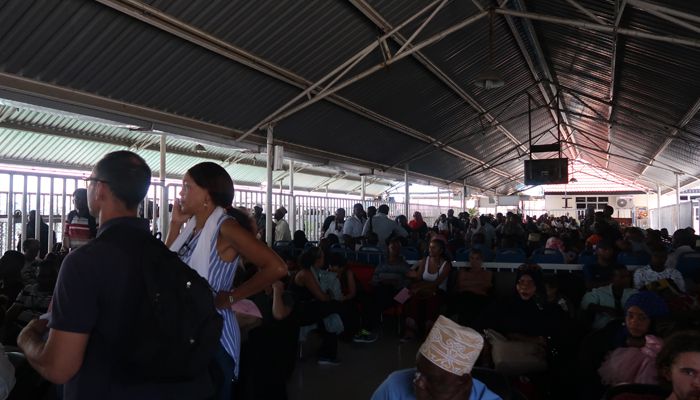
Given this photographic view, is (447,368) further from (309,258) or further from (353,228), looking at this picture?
(353,228)

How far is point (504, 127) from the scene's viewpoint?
1978 cm

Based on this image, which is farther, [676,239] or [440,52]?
[440,52]

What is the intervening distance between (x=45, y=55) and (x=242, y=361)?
182 inches

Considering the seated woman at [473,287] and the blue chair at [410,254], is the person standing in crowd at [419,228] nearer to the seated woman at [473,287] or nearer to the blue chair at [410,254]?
the blue chair at [410,254]

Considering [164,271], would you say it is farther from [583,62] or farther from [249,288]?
[583,62]

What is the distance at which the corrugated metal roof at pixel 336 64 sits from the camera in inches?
249

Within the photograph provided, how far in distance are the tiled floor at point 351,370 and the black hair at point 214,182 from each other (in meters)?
2.93

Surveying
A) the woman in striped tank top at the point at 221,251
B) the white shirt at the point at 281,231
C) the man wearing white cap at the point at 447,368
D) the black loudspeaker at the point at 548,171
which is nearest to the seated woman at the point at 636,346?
the man wearing white cap at the point at 447,368

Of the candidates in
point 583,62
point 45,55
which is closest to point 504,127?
point 583,62

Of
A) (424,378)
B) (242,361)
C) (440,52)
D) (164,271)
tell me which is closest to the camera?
(164,271)

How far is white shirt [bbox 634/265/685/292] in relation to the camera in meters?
6.01

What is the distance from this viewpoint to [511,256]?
8508 mm

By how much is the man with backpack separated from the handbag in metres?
3.18

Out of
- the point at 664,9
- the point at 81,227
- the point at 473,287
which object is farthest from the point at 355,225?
the point at 81,227
